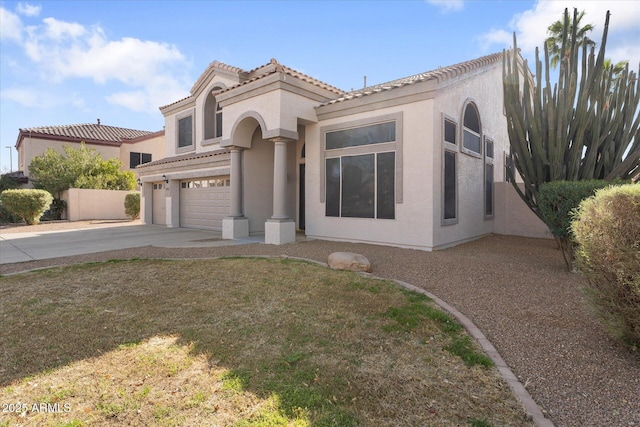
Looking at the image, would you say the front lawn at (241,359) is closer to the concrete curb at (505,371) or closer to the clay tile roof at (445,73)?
the concrete curb at (505,371)

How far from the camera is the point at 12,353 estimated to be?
3.69 metres

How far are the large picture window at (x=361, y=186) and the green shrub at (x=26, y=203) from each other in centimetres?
1825

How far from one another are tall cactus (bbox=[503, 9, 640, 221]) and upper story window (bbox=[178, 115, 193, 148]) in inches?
619

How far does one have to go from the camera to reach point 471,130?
11.9 meters

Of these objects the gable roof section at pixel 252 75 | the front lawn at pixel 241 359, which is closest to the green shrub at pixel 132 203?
the gable roof section at pixel 252 75

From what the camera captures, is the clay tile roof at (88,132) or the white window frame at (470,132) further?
the clay tile roof at (88,132)

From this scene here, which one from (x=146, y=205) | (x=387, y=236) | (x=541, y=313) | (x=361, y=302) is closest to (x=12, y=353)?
(x=361, y=302)

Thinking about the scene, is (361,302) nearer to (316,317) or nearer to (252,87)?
(316,317)

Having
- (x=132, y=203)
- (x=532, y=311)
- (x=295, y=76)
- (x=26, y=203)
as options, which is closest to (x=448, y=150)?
(x=295, y=76)

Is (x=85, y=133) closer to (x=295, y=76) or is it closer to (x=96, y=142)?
(x=96, y=142)

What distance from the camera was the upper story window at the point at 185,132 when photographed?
1836 cm

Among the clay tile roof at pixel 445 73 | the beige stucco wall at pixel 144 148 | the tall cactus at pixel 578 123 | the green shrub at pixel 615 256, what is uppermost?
the beige stucco wall at pixel 144 148

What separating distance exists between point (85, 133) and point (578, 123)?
35.1 m

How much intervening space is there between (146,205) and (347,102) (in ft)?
48.8
